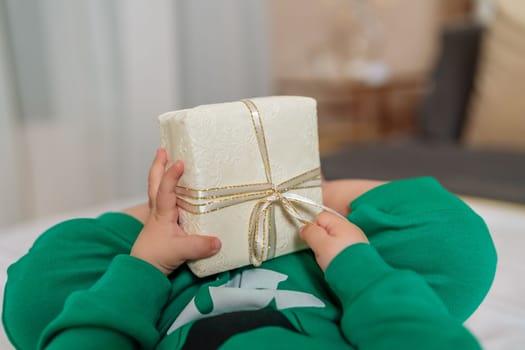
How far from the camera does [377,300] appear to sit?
0.46m

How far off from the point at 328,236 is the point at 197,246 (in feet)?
0.43

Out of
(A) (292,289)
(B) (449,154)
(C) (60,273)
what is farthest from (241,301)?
(B) (449,154)

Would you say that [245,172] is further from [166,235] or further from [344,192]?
[344,192]

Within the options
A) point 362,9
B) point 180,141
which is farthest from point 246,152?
point 362,9

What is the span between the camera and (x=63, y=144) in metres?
1.53

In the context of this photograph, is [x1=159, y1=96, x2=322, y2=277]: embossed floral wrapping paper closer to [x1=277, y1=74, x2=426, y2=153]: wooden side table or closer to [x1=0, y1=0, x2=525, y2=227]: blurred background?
[x1=0, y1=0, x2=525, y2=227]: blurred background

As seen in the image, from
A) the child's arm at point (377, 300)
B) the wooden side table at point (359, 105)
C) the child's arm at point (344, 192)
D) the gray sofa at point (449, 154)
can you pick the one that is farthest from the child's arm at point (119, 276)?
the wooden side table at point (359, 105)

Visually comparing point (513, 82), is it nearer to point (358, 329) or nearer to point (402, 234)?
point (402, 234)

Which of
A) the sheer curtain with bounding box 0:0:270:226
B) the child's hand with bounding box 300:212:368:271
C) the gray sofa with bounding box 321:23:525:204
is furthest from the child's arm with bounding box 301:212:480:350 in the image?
the sheer curtain with bounding box 0:0:270:226

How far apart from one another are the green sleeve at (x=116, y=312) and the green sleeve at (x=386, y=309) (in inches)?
7.1

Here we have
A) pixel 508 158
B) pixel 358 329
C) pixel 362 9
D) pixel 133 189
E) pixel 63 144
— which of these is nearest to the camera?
pixel 358 329

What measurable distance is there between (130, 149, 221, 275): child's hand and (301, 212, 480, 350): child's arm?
11 cm

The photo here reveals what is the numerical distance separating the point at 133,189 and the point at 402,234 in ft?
4.08

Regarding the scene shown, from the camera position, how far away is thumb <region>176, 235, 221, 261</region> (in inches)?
20.2
